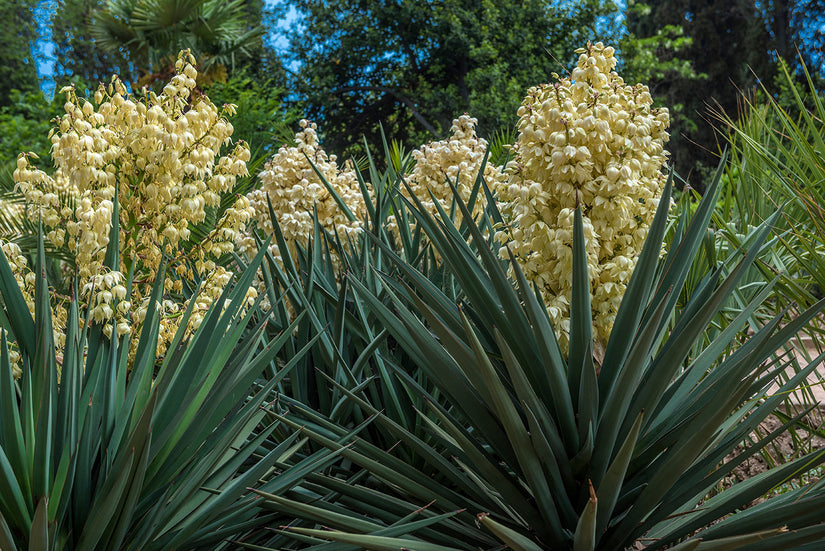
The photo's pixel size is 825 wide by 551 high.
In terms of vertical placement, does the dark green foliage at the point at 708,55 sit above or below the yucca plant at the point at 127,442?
above

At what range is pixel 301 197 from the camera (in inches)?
122

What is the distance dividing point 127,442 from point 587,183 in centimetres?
130

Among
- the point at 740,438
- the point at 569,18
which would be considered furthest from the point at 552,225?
the point at 569,18

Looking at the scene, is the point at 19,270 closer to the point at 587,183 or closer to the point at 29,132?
the point at 587,183

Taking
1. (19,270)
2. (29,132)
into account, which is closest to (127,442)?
(19,270)

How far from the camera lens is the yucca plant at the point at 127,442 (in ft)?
4.33

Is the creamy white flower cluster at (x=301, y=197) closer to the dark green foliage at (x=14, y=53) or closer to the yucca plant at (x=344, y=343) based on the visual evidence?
the yucca plant at (x=344, y=343)

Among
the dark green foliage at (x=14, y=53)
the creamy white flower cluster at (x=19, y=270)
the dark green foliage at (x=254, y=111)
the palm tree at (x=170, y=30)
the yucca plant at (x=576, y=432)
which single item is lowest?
the yucca plant at (x=576, y=432)

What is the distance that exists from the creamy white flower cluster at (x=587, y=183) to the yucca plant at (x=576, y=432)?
0.25m

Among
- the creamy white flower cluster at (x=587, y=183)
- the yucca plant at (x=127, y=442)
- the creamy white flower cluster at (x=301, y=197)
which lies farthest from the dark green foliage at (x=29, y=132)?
the creamy white flower cluster at (x=587, y=183)

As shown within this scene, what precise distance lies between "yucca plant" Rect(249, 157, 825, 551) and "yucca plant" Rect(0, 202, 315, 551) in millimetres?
206

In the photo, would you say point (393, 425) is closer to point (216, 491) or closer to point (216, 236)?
point (216, 491)

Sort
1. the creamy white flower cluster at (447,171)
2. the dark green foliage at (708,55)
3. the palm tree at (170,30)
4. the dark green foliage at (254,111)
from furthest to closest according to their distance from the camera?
1. the dark green foliage at (708,55)
2. the palm tree at (170,30)
3. the dark green foliage at (254,111)
4. the creamy white flower cluster at (447,171)

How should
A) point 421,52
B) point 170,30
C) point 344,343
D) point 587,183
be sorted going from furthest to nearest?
1. point 421,52
2. point 170,30
3. point 344,343
4. point 587,183
